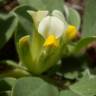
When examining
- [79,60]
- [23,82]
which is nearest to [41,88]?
[23,82]

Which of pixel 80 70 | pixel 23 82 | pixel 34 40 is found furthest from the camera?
pixel 80 70

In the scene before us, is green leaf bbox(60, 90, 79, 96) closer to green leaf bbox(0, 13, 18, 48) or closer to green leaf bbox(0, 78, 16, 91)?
green leaf bbox(0, 78, 16, 91)

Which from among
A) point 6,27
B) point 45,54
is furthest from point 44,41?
point 6,27

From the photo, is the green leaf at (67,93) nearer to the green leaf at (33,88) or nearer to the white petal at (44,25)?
the green leaf at (33,88)

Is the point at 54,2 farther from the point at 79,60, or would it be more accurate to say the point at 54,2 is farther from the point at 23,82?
the point at 23,82

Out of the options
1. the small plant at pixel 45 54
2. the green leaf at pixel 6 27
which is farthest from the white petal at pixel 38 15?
the green leaf at pixel 6 27

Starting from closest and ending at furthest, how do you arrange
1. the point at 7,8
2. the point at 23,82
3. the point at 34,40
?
the point at 23,82
the point at 34,40
the point at 7,8
